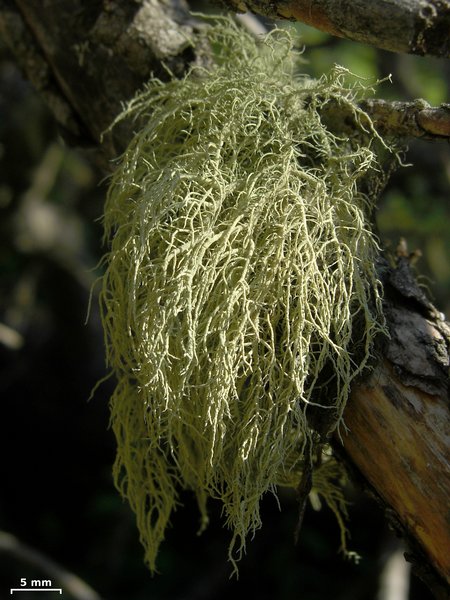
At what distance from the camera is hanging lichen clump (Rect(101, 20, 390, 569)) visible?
910mm

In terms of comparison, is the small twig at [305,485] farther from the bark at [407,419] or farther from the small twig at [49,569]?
the small twig at [49,569]

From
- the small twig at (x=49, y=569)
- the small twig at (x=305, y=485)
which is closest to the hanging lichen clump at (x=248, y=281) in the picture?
the small twig at (x=305, y=485)

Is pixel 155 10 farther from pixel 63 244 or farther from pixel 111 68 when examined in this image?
pixel 63 244

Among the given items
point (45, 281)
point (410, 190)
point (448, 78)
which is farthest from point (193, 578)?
point (448, 78)

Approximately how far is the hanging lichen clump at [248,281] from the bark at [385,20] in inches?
3.9

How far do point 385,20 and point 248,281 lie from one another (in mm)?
358

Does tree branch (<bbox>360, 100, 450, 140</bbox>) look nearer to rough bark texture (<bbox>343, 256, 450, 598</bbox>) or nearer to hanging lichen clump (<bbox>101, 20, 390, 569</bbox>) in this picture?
hanging lichen clump (<bbox>101, 20, 390, 569</bbox>)

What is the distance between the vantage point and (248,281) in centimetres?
93

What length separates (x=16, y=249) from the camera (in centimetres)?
278

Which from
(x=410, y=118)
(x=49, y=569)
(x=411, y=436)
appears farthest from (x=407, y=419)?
(x=49, y=569)

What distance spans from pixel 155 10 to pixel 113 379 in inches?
70.9

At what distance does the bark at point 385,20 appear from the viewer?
87 cm

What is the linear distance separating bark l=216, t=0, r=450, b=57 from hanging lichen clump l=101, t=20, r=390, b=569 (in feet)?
0.32

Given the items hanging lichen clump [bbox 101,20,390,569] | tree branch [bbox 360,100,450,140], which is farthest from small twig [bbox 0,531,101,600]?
tree branch [bbox 360,100,450,140]
